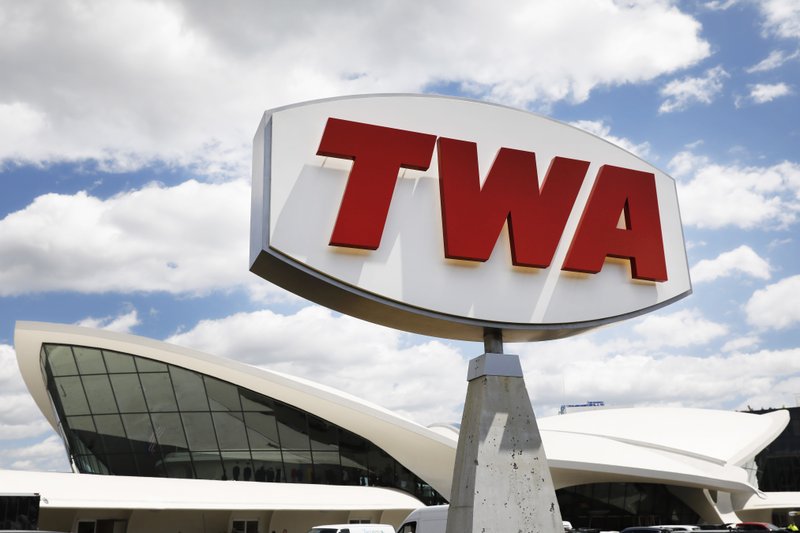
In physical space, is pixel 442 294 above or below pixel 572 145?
below

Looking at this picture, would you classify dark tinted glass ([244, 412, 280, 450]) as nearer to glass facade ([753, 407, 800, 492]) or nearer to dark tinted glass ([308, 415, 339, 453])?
dark tinted glass ([308, 415, 339, 453])

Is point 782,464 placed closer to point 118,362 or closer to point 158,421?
point 158,421

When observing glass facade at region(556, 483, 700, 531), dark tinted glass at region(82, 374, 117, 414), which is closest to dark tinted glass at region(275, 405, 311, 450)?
dark tinted glass at region(82, 374, 117, 414)

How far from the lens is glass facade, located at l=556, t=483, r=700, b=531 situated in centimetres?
3922

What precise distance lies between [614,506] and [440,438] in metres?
13.3

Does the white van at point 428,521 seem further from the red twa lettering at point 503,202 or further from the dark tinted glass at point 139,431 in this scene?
the dark tinted glass at point 139,431

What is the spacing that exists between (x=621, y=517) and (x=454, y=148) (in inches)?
1281

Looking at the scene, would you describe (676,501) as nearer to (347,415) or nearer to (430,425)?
(430,425)

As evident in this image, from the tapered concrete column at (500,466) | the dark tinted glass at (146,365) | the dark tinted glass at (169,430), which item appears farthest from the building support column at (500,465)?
the dark tinted glass at (146,365)

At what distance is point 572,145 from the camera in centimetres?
1523

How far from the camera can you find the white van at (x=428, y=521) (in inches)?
813

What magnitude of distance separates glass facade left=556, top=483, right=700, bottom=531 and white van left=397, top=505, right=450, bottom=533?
19.5 meters

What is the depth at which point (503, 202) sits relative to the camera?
45.7ft

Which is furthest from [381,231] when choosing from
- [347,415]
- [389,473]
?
[389,473]
